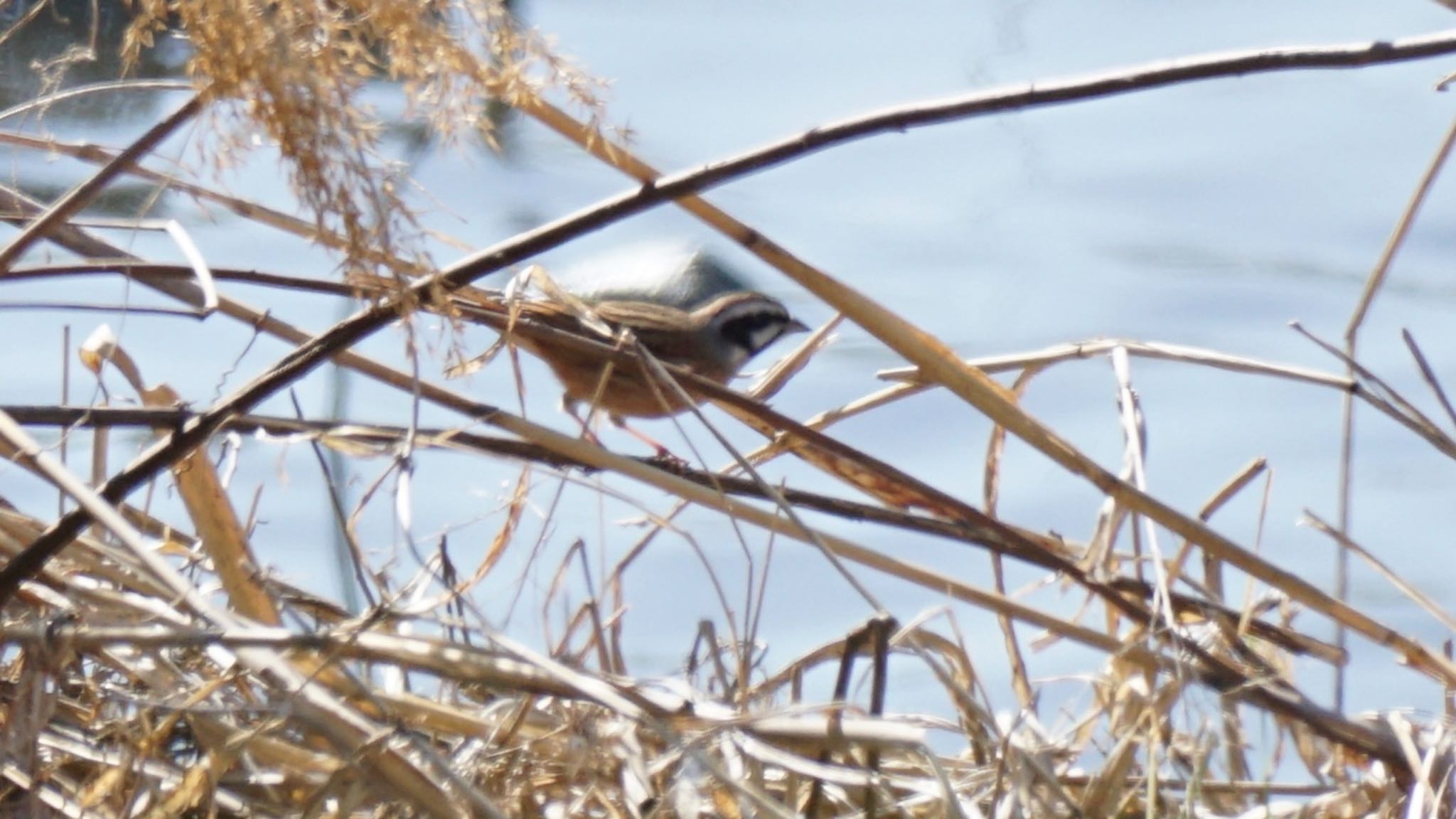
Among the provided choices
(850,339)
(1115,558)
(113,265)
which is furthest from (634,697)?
(850,339)

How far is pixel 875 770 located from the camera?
1.68 metres

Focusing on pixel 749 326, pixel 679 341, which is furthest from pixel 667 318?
pixel 749 326

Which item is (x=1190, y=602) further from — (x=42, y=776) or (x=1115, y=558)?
(x=42, y=776)

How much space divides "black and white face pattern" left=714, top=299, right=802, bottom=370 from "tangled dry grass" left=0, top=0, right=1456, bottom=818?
143 cm

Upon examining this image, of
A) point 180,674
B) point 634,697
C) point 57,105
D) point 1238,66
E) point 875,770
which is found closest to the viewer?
point 1238,66

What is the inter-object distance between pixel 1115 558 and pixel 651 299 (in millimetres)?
1464

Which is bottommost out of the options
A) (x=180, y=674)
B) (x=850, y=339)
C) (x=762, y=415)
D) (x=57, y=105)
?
(x=180, y=674)

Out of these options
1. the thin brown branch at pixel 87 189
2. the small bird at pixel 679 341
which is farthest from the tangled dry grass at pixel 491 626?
the small bird at pixel 679 341

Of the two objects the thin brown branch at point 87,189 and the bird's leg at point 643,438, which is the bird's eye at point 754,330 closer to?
the bird's leg at point 643,438

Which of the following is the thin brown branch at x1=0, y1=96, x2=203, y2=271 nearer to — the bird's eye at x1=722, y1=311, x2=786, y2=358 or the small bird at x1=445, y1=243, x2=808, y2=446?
the small bird at x1=445, y1=243, x2=808, y2=446

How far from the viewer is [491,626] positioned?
1502 millimetres

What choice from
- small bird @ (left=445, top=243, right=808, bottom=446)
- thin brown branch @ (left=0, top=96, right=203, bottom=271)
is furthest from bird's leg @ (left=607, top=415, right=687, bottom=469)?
thin brown branch @ (left=0, top=96, right=203, bottom=271)

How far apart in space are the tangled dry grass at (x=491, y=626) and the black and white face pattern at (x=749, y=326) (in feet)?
4.68

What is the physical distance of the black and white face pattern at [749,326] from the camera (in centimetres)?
356
